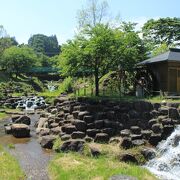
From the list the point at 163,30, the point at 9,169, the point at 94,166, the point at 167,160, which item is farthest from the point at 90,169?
the point at 163,30

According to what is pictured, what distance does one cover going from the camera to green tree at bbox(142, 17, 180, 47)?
56.5 metres

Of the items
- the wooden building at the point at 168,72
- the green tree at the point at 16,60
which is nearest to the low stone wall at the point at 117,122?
the wooden building at the point at 168,72

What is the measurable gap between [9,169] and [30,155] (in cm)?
355

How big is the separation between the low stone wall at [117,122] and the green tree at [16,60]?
143 ft

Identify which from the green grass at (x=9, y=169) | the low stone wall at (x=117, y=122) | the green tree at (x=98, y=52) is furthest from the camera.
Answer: the green tree at (x=98, y=52)

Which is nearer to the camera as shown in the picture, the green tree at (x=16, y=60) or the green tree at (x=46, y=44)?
the green tree at (x=16, y=60)

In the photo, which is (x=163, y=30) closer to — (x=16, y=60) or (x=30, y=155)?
(x=16, y=60)

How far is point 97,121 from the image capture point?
2386 cm

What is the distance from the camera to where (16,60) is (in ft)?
227

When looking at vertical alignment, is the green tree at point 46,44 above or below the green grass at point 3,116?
above

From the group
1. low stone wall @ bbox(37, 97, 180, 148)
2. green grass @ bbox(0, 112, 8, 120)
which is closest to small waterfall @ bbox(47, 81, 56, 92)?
green grass @ bbox(0, 112, 8, 120)

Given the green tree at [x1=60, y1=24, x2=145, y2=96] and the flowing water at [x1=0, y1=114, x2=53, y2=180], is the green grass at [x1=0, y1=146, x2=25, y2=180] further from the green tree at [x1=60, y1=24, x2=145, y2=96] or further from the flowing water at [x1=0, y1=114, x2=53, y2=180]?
the green tree at [x1=60, y1=24, x2=145, y2=96]

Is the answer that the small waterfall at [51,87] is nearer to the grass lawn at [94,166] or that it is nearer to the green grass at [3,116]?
the green grass at [3,116]

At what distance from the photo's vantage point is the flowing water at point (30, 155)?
1688 cm
